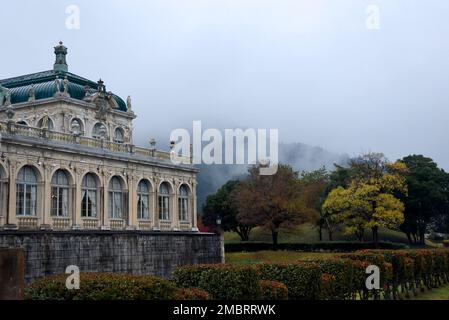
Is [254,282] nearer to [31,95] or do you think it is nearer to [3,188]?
[3,188]

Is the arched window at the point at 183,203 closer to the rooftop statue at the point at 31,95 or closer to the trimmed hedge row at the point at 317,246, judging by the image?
the trimmed hedge row at the point at 317,246

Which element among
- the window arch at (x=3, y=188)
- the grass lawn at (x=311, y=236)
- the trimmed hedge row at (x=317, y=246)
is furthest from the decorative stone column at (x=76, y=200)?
the grass lawn at (x=311, y=236)

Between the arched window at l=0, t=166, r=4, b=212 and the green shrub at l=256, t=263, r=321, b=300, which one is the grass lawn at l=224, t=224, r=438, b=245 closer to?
the arched window at l=0, t=166, r=4, b=212

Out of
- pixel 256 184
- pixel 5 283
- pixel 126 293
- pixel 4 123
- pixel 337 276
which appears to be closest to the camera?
pixel 5 283

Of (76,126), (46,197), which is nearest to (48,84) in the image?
(76,126)

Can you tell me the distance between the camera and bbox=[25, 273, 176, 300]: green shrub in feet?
29.4

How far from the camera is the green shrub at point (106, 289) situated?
29.4 feet

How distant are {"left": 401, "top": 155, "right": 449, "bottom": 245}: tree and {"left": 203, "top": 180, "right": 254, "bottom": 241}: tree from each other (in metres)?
18.5

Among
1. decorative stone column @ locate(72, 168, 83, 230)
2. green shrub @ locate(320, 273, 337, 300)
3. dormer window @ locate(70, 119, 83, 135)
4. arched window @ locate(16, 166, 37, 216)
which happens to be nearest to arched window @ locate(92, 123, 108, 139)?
dormer window @ locate(70, 119, 83, 135)

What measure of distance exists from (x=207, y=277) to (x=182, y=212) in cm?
3422

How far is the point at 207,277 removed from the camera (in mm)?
12266
